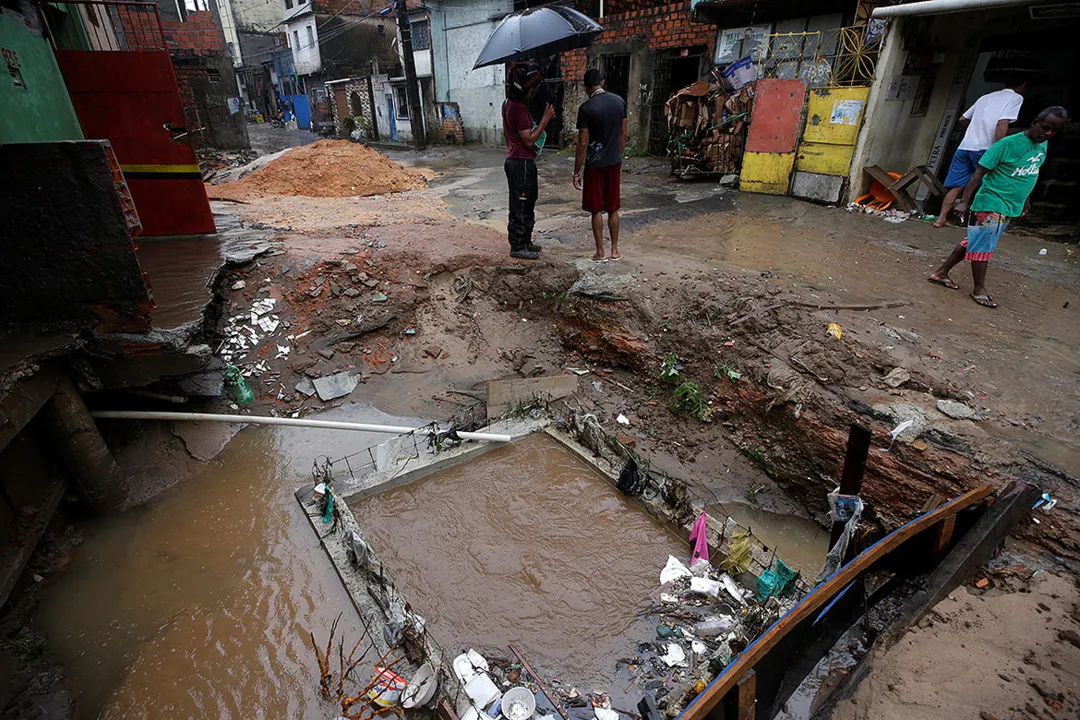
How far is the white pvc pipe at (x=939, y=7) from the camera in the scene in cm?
555

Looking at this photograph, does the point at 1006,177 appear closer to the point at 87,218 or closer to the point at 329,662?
the point at 329,662

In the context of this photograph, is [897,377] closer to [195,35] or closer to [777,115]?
[777,115]

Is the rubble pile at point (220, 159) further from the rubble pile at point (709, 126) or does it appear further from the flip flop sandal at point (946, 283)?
the flip flop sandal at point (946, 283)

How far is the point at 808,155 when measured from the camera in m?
8.10

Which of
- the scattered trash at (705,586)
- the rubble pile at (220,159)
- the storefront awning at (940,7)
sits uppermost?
the storefront awning at (940,7)

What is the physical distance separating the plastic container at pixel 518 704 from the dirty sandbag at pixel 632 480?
159cm

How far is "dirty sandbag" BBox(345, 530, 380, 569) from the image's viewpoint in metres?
3.16

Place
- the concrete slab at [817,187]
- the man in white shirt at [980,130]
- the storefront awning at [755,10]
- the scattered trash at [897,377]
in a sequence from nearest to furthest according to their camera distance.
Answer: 1. the scattered trash at [897,377]
2. the man in white shirt at [980,130]
3. the concrete slab at [817,187]
4. the storefront awning at [755,10]

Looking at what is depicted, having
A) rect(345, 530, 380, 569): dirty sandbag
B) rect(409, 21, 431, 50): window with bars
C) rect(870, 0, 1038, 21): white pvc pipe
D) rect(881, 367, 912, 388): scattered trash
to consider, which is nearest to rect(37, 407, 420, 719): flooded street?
rect(345, 530, 380, 569): dirty sandbag

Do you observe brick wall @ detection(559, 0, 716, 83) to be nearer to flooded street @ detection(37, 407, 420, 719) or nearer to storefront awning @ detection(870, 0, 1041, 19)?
storefront awning @ detection(870, 0, 1041, 19)

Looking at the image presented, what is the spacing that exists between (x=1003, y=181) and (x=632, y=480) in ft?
12.4

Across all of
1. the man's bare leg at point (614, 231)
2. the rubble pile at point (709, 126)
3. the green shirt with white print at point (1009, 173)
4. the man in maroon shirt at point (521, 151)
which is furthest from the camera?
the rubble pile at point (709, 126)

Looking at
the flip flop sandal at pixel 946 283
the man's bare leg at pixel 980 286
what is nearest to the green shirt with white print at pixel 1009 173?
the man's bare leg at pixel 980 286

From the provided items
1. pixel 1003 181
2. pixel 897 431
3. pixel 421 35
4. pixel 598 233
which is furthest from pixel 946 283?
pixel 421 35
